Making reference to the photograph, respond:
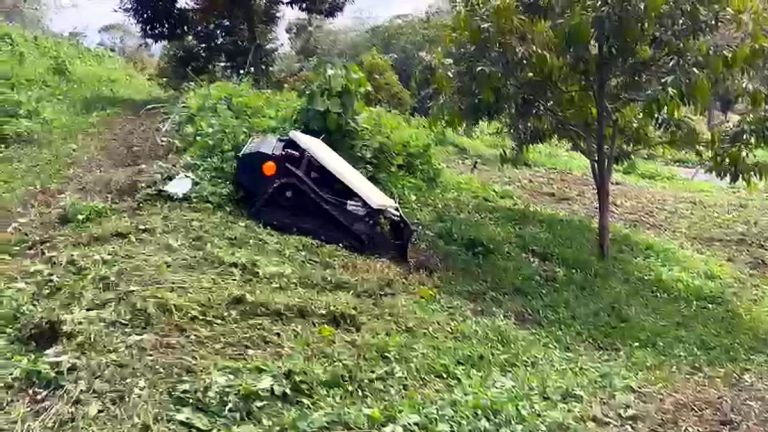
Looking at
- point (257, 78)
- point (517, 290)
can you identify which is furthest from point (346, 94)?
point (257, 78)

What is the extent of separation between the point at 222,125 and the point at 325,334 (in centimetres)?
425

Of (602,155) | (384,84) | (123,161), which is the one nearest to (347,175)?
(123,161)

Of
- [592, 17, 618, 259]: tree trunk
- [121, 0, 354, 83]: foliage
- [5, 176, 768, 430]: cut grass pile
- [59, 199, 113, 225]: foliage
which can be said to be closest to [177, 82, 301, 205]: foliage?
[5, 176, 768, 430]: cut grass pile

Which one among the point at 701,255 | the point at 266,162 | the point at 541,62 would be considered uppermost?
the point at 541,62

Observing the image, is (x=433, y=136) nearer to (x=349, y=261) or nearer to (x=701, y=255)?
(x=701, y=255)

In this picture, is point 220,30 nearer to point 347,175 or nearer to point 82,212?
point 347,175

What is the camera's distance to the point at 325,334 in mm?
4641

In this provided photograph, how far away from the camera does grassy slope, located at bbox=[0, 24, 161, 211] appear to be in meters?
4.58

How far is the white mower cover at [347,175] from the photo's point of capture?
22.0ft

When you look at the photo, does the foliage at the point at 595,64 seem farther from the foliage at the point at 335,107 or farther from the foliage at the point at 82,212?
the foliage at the point at 82,212

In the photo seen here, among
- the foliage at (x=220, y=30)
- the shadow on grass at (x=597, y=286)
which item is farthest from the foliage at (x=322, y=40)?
the shadow on grass at (x=597, y=286)

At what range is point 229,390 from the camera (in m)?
3.72

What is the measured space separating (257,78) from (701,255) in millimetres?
9541

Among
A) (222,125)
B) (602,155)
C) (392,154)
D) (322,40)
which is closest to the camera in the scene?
(222,125)
